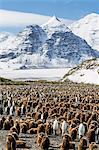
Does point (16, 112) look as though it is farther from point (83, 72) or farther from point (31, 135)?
point (83, 72)

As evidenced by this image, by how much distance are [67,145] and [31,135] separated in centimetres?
320

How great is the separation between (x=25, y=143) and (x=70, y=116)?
6.61 meters

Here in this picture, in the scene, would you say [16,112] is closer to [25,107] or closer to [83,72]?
[25,107]

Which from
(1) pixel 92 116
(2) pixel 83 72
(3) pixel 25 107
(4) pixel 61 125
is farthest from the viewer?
(2) pixel 83 72

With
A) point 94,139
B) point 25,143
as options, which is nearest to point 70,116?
point 94,139

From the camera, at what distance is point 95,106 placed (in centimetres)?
2938

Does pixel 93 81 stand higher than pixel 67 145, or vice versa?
pixel 93 81

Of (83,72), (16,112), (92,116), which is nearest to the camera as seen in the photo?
(92,116)

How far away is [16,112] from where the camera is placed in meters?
26.8

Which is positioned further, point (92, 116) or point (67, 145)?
point (92, 116)

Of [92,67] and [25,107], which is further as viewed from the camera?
[92,67]

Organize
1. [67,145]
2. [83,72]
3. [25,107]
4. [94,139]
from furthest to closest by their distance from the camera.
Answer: [83,72], [25,107], [94,139], [67,145]

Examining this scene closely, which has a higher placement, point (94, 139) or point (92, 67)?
point (92, 67)

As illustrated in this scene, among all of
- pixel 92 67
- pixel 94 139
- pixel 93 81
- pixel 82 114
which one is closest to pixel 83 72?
pixel 92 67
